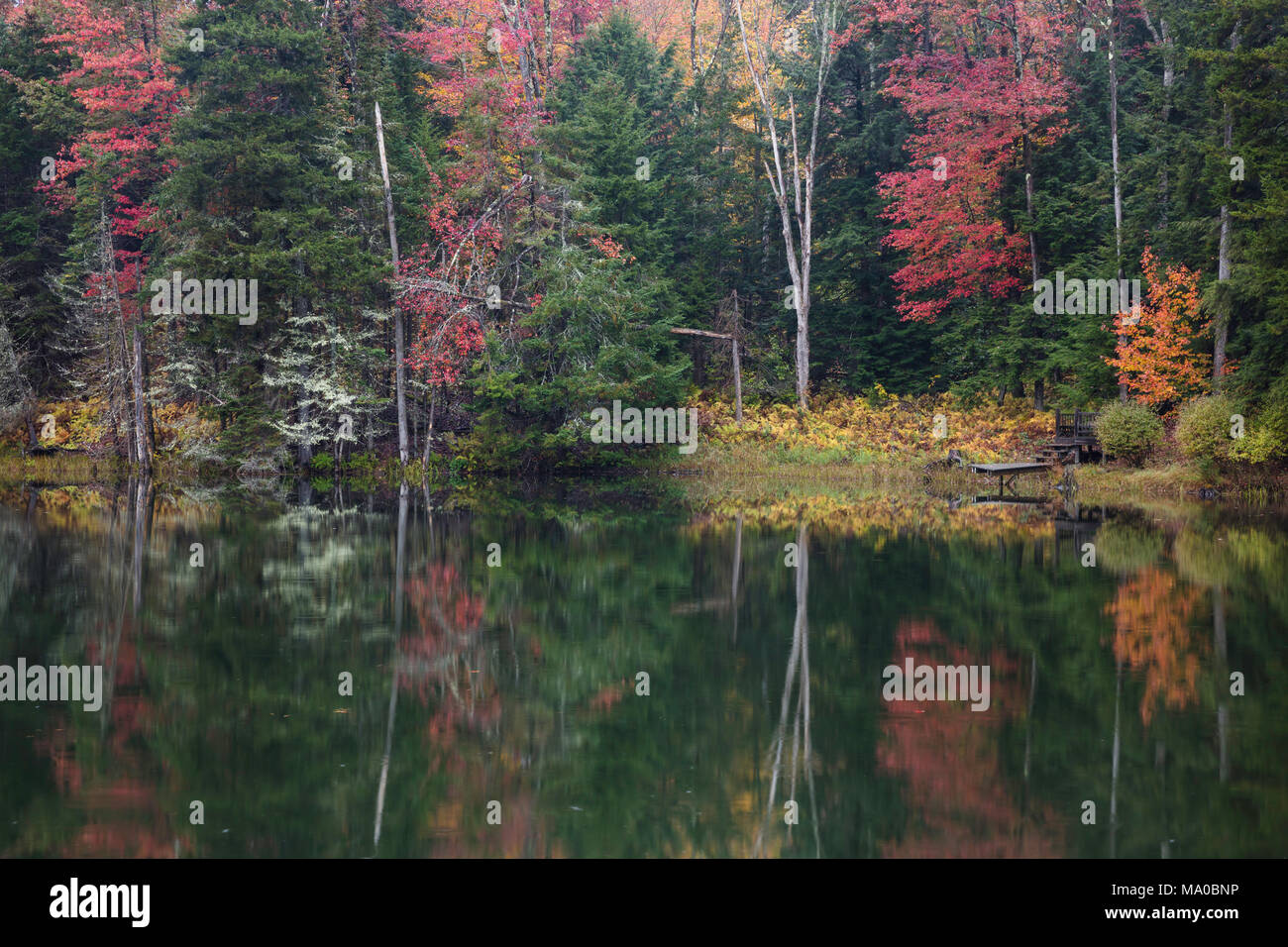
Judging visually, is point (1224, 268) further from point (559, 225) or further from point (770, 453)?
point (559, 225)

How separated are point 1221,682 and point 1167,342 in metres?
20.2

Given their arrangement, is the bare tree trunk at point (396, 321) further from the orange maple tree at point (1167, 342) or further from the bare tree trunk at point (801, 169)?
the orange maple tree at point (1167, 342)

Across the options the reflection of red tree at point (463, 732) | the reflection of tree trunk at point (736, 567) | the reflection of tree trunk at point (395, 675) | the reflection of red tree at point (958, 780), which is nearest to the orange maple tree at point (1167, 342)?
the reflection of tree trunk at point (736, 567)

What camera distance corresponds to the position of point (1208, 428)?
2481 centimetres

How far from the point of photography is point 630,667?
9.70m

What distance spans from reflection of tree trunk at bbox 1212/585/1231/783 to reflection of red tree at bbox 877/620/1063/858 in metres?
1.34

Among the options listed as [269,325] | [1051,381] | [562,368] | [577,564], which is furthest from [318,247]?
[1051,381]

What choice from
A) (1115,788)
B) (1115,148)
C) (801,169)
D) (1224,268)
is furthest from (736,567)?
(801,169)

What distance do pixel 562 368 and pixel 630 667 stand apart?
2393 cm

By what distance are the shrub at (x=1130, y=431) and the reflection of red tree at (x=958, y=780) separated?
1983 centimetres

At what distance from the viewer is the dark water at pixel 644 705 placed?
606 cm

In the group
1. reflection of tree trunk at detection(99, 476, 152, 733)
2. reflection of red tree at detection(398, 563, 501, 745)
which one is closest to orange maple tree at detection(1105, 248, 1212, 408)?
reflection of red tree at detection(398, 563, 501, 745)

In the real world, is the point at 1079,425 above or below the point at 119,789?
above
